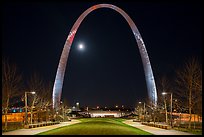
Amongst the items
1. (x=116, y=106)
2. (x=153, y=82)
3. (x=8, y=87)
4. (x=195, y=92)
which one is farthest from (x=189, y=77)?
(x=116, y=106)

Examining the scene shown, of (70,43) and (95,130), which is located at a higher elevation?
(70,43)

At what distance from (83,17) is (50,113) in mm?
21611

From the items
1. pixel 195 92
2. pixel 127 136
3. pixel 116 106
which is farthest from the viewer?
pixel 116 106

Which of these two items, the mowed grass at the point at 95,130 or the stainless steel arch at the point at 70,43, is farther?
the stainless steel arch at the point at 70,43

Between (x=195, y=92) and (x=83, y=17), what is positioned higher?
(x=83, y=17)

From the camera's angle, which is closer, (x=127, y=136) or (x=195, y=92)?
(x=127, y=136)

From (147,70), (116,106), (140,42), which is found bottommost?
(116,106)

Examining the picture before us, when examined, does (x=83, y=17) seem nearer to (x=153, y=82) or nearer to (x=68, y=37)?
(x=68, y=37)

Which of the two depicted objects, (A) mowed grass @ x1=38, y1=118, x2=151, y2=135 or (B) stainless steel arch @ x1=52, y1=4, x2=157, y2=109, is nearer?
(A) mowed grass @ x1=38, y1=118, x2=151, y2=135

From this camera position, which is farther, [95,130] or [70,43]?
[70,43]

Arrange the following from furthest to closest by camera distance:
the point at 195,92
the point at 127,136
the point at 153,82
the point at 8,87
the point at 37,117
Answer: the point at 153,82
the point at 37,117
the point at 195,92
the point at 8,87
the point at 127,136

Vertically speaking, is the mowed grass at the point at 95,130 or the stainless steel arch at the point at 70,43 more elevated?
the stainless steel arch at the point at 70,43

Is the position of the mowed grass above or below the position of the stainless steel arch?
below

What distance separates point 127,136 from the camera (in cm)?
2061
